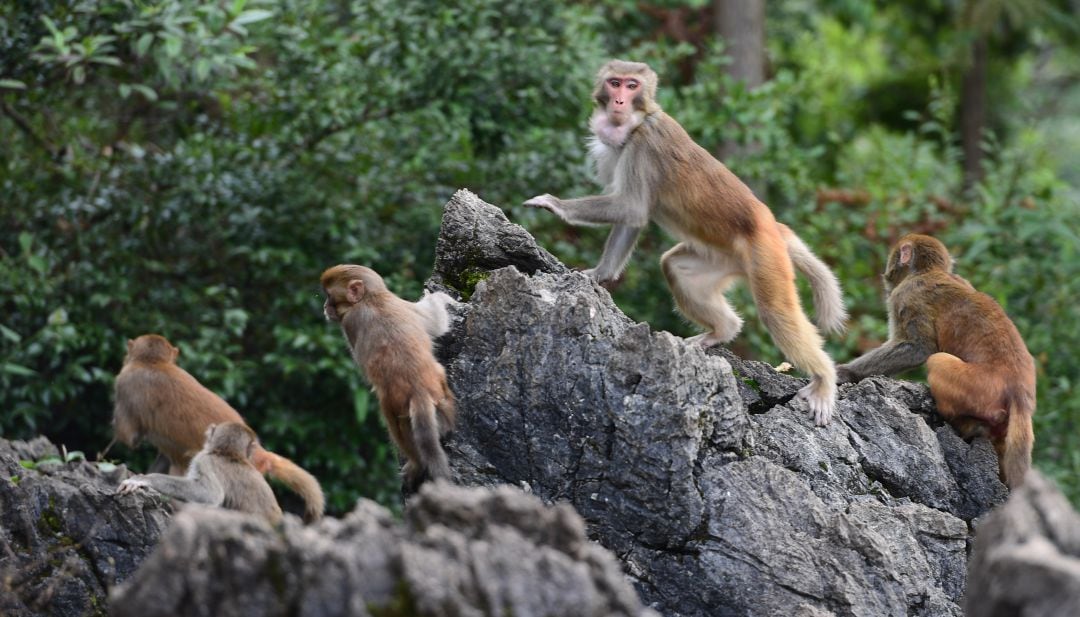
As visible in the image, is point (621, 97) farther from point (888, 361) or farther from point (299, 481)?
point (299, 481)

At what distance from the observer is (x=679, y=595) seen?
230 inches

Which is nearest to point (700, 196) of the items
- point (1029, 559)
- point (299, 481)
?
point (299, 481)

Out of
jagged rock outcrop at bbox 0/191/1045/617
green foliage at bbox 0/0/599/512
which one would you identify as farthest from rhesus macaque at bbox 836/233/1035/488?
green foliage at bbox 0/0/599/512

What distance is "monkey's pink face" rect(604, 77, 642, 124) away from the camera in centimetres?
729

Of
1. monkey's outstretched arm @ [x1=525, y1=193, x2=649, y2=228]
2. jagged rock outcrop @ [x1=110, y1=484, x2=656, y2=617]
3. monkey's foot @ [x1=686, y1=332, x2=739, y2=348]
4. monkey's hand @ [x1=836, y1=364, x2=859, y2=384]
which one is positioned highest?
jagged rock outcrop @ [x1=110, y1=484, x2=656, y2=617]

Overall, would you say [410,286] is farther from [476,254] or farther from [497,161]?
[476,254]

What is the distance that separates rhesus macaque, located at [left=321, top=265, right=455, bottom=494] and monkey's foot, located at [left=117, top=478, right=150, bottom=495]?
1487 millimetres

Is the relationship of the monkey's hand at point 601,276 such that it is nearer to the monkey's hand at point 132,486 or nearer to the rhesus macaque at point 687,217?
the rhesus macaque at point 687,217

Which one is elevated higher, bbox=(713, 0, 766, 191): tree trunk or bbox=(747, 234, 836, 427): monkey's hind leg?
bbox=(747, 234, 836, 427): monkey's hind leg

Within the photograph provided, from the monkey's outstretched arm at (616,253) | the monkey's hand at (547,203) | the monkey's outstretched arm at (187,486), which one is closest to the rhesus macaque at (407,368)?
the monkey's hand at (547,203)

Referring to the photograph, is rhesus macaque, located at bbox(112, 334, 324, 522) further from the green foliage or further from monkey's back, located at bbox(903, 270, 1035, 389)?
monkey's back, located at bbox(903, 270, 1035, 389)

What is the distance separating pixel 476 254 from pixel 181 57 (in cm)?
370

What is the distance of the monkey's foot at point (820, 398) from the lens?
6.64 m

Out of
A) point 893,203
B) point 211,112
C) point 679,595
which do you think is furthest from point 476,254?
point 893,203
